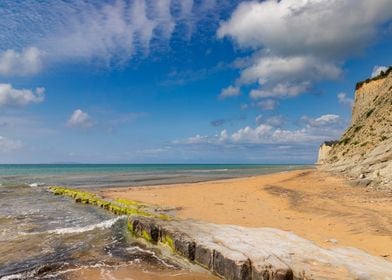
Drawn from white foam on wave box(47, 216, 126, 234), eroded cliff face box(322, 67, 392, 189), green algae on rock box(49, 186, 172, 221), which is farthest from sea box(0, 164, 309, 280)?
eroded cliff face box(322, 67, 392, 189)

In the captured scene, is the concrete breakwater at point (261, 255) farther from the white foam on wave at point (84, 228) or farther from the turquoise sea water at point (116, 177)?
the turquoise sea water at point (116, 177)

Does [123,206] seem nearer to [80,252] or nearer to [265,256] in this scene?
[80,252]

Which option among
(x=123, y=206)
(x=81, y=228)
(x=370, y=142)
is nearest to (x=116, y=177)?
(x=123, y=206)

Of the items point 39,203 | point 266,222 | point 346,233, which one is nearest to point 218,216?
point 266,222

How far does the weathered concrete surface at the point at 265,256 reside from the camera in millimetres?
7832

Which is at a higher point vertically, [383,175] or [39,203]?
[383,175]

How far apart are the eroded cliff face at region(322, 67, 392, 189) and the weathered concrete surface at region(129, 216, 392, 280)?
16096 mm

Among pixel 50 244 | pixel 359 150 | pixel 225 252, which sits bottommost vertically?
pixel 50 244

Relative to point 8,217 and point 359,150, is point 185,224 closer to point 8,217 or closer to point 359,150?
point 8,217

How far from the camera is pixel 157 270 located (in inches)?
415

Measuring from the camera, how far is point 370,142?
3769 cm

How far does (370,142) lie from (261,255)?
112ft

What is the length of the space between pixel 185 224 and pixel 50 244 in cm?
595

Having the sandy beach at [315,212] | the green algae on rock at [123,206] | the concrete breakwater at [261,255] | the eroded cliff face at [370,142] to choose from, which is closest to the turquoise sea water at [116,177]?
the green algae on rock at [123,206]
